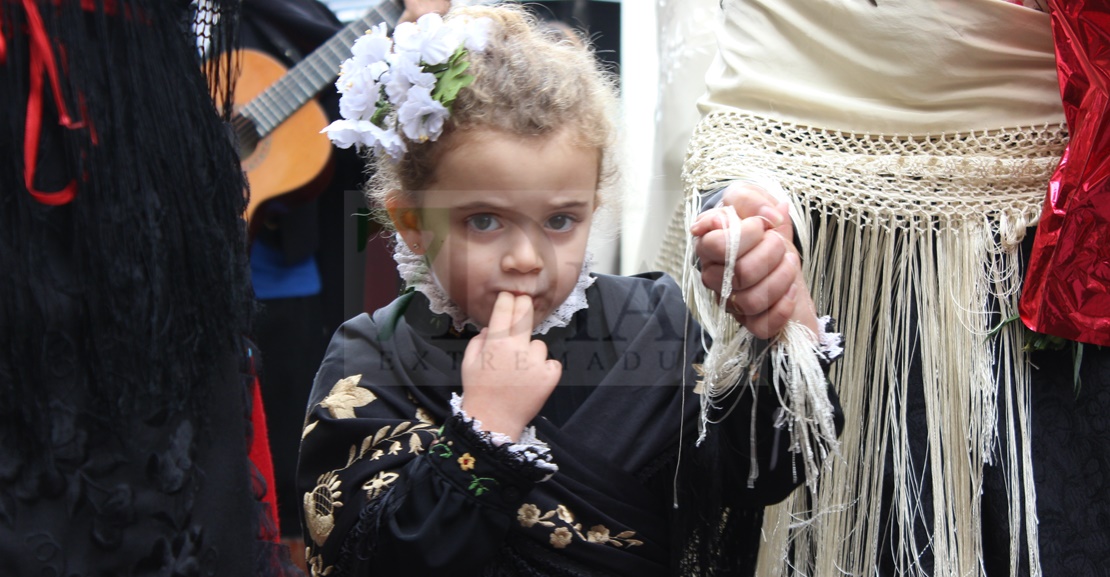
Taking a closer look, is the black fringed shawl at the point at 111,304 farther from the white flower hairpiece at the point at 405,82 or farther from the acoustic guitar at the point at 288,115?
the acoustic guitar at the point at 288,115

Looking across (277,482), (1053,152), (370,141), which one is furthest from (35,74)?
(277,482)

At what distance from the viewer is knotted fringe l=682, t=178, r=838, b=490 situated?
115 centimetres

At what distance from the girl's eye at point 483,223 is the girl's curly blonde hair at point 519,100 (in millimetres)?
96

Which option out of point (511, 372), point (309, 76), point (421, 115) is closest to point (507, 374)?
point (511, 372)

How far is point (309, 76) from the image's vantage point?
253 centimetres

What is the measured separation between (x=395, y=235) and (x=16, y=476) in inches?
27.5

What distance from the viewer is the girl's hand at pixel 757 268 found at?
1.11m

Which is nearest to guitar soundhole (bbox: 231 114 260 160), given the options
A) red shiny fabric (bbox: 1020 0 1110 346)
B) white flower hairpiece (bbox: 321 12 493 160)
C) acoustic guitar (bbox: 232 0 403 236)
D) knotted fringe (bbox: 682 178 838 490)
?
acoustic guitar (bbox: 232 0 403 236)

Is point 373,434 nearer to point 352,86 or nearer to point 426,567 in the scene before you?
point 426,567

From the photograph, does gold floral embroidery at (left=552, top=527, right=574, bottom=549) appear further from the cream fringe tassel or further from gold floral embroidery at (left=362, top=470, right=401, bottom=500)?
the cream fringe tassel

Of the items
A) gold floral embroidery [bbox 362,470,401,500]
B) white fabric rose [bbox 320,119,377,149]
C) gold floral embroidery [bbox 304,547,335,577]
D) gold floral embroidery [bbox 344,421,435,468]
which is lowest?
gold floral embroidery [bbox 304,547,335,577]

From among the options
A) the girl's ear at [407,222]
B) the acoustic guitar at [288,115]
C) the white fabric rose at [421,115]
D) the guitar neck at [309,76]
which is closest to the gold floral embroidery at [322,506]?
the girl's ear at [407,222]

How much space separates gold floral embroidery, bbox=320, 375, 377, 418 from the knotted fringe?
420 millimetres

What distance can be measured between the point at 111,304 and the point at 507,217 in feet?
1.64
